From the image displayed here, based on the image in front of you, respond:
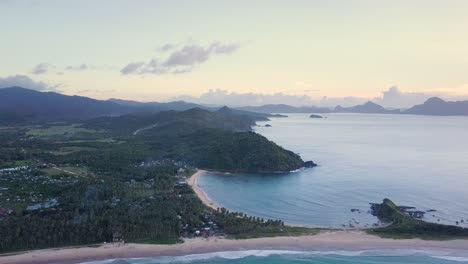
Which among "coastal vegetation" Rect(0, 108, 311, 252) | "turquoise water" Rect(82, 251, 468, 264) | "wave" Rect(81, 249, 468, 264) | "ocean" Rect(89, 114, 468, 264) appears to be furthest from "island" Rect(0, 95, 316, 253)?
"ocean" Rect(89, 114, 468, 264)

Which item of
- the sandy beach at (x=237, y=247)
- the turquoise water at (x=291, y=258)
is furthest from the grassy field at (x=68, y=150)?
the turquoise water at (x=291, y=258)

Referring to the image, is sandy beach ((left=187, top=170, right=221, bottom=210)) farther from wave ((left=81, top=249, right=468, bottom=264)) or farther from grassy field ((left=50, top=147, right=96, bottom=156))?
grassy field ((left=50, top=147, right=96, bottom=156))

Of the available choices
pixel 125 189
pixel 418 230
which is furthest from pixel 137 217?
pixel 418 230

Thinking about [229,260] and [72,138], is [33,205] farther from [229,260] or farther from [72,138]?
[72,138]

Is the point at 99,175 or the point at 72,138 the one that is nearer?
the point at 99,175

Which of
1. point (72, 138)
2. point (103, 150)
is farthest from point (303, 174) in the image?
point (72, 138)

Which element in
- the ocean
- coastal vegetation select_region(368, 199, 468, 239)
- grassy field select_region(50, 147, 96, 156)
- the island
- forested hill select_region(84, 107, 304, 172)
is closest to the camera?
the ocean

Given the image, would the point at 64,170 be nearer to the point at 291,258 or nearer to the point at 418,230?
the point at 291,258

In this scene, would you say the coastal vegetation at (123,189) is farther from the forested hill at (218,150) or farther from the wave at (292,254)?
the wave at (292,254)
